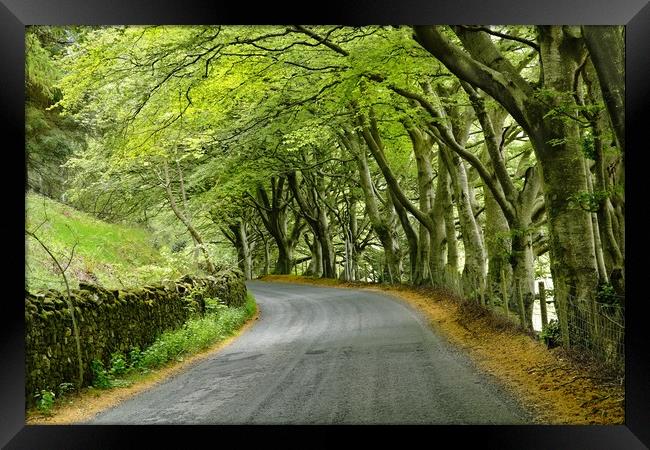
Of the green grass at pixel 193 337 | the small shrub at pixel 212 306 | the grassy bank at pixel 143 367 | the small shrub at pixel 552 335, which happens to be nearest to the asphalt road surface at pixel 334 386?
the grassy bank at pixel 143 367

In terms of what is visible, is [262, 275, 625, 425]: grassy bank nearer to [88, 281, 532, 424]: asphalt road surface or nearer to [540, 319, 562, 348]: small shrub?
[540, 319, 562, 348]: small shrub

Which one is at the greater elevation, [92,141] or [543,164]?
[92,141]

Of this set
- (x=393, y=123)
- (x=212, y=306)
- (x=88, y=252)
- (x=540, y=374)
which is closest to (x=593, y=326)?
(x=540, y=374)

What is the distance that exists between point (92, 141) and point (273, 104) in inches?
144

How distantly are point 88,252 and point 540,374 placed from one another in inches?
241

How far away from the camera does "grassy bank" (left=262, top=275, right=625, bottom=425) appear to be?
4.74 metres

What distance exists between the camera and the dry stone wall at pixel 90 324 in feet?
18.3

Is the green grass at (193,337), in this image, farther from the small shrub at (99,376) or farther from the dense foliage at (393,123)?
the dense foliage at (393,123)

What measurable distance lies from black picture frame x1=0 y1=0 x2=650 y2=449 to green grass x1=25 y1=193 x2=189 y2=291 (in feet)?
3.04

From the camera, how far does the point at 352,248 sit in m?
20.5
